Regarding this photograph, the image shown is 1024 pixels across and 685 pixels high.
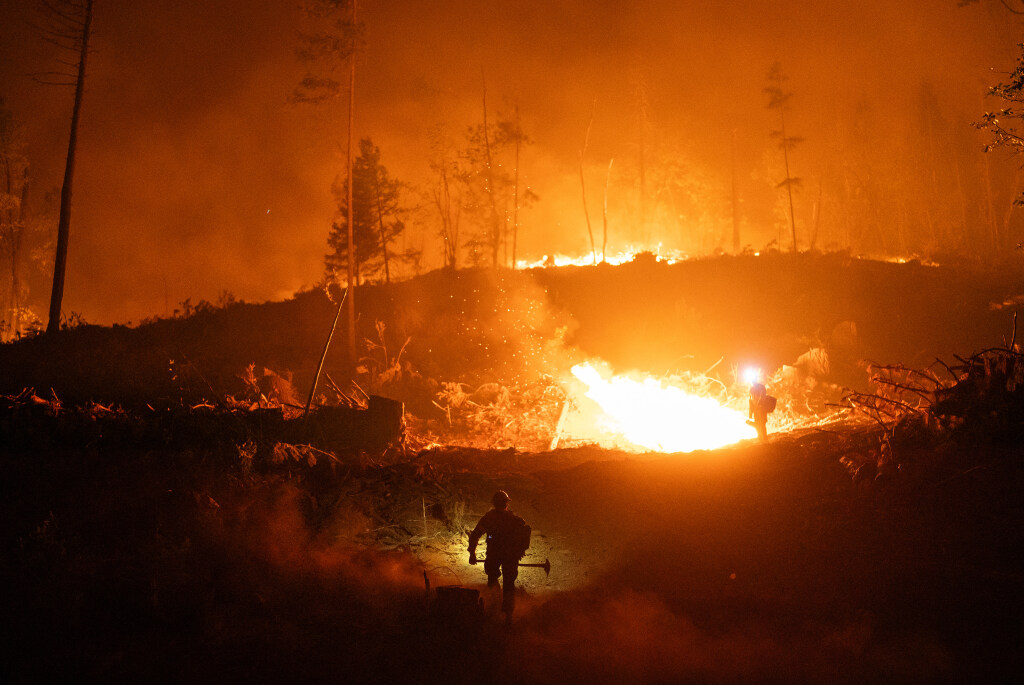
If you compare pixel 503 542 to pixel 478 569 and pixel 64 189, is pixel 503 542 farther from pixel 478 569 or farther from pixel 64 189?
pixel 64 189

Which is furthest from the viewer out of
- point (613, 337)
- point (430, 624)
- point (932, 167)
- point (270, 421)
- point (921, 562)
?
point (932, 167)

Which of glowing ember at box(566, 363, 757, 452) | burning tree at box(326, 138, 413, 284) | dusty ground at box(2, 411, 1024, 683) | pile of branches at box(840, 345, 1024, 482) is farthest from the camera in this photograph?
burning tree at box(326, 138, 413, 284)

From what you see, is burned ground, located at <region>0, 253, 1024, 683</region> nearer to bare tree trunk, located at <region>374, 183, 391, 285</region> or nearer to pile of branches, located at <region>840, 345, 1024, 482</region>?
pile of branches, located at <region>840, 345, 1024, 482</region>

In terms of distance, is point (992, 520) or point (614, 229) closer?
point (992, 520)

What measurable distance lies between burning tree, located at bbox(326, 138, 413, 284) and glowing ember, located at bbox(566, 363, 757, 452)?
67.6ft

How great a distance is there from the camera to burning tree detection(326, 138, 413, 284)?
37406 millimetres

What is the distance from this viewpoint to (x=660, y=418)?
1759 centimetres

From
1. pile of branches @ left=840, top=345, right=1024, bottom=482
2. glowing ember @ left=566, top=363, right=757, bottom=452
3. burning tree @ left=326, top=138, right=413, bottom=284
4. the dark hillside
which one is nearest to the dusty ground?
pile of branches @ left=840, top=345, right=1024, bottom=482

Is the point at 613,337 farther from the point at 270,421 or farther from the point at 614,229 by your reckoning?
the point at 614,229

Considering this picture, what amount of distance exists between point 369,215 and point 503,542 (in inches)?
1312

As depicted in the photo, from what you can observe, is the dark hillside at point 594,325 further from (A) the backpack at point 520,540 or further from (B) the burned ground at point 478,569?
(A) the backpack at point 520,540

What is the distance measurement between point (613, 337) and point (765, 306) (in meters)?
7.48

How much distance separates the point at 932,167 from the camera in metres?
58.4

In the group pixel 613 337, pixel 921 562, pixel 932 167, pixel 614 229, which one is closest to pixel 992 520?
pixel 921 562
